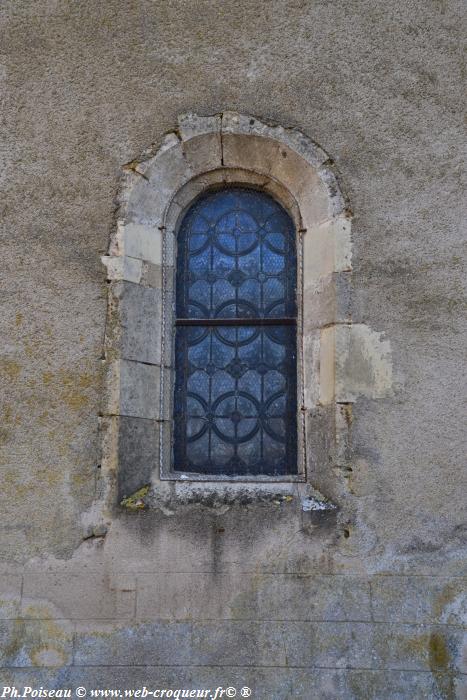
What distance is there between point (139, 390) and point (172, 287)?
0.66 m

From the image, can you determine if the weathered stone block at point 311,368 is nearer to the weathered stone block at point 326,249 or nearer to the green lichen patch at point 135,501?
the weathered stone block at point 326,249

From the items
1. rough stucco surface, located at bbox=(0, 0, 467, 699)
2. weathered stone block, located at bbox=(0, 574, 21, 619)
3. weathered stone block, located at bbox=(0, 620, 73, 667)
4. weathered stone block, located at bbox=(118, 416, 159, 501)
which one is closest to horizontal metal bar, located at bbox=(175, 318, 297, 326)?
rough stucco surface, located at bbox=(0, 0, 467, 699)

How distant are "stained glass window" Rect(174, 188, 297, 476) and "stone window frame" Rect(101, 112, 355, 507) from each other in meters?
0.10

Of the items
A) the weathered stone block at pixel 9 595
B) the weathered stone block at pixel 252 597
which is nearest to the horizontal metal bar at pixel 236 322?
the weathered stone block at pixel 252 597

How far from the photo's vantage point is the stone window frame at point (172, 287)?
3.96 meters

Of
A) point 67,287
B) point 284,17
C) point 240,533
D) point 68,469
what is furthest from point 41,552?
point 284,17

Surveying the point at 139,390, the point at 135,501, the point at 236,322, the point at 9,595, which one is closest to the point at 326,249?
the point at 236,322

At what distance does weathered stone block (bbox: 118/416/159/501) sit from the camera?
393 cm

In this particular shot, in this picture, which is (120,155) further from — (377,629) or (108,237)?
(377,629)

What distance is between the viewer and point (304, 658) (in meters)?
3.63

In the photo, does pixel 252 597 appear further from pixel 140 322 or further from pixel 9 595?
pixel 140 322

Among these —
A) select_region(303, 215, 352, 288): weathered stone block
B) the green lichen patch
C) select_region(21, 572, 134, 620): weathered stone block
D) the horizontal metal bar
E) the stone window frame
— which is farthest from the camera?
the horizontal metal bar

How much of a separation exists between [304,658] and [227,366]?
1.60 meters

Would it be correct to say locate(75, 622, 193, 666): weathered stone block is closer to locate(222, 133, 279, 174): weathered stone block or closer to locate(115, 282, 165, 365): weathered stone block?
locate(115, 282, 165, 365): weathered stone block
